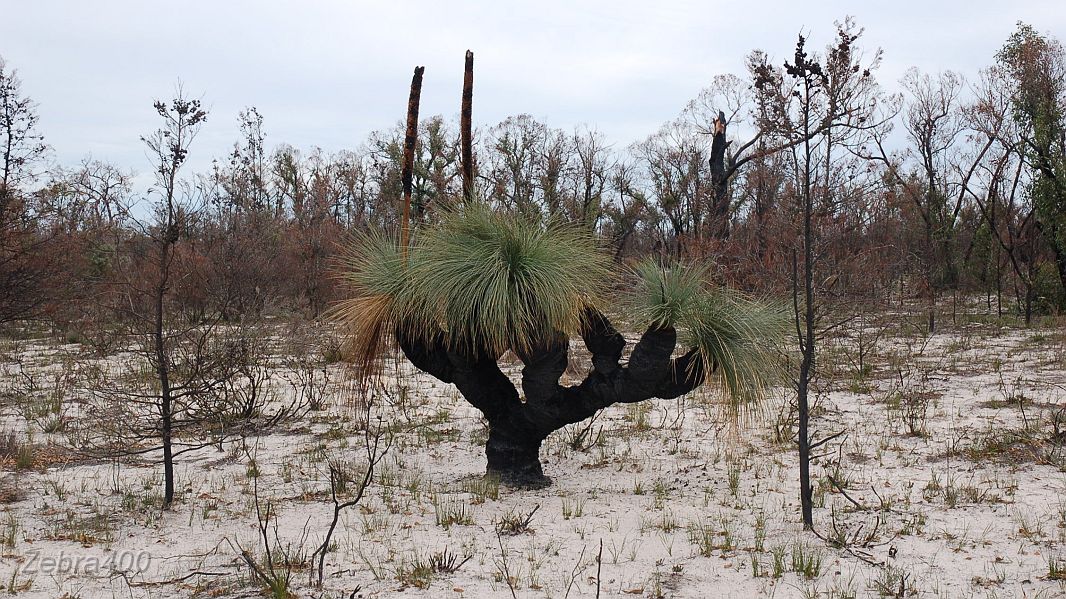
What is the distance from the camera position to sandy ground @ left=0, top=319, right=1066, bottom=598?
3936mm

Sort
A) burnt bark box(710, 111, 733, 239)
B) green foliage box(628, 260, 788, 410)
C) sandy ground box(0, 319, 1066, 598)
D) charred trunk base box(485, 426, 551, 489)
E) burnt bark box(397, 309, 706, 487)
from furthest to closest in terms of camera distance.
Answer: burnt bark box(710, 111, 733, 239)
charred trunk base box(485, 426, 551, 489)
burnt bark box(397, 309, 706, 487)
green foliage box(628, 260, 788, 410)
sandy ground box(0, 319, 1066, 598)

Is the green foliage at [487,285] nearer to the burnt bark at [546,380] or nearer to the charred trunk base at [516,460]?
the burnt bark at [546,380]

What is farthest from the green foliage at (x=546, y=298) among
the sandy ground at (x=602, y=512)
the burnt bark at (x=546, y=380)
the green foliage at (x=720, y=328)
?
the sandy ground at (x=602, y=512)

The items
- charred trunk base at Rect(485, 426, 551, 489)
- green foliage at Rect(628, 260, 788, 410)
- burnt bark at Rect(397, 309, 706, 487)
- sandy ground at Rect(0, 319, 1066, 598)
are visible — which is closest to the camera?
sandy ground at Rect(0, 319, 1066, 598)

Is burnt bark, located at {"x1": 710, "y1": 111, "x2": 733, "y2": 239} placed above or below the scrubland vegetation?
above

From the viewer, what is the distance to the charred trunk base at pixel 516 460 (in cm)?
570

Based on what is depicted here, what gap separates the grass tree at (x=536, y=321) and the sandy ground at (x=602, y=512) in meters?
0.64

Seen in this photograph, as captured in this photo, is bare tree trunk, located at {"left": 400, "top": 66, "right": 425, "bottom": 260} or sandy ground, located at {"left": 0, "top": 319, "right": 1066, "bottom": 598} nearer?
sandy ground, located at {"left": 0, "top": 319, "right": 1066, "bottom": 598}

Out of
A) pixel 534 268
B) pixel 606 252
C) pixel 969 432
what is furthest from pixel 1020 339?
pixel 534 268

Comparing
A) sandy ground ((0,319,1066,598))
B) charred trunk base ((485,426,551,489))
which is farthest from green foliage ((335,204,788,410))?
sandy ground ((0,319,1066,598))

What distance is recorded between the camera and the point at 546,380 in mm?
5387

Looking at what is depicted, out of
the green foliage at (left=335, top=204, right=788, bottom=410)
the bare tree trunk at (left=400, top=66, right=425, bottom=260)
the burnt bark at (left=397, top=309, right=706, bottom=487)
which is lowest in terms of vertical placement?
the burnt bark at (left=397, top=309, right=706, bottom=487)

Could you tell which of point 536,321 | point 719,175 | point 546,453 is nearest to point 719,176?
point 719,175

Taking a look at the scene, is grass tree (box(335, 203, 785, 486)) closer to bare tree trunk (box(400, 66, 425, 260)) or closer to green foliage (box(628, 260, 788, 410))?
green foliage (box(628, 260, 788, 410))
